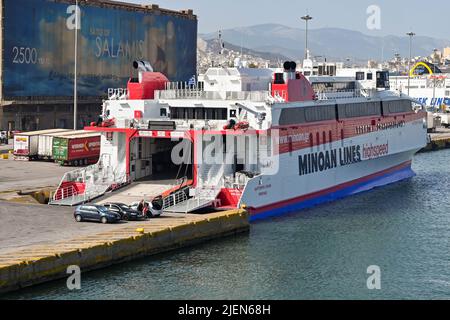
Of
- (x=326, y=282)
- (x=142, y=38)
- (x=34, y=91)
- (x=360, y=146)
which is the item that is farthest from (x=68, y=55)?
(x=326, y=282)

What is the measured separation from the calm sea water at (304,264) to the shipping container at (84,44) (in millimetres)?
56870

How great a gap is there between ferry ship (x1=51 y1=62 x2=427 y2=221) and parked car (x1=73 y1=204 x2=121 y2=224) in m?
4.70

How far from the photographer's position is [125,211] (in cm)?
4516

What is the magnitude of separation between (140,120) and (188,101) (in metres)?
3.40

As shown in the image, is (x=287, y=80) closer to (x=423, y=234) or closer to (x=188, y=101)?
(x=188, y=101)

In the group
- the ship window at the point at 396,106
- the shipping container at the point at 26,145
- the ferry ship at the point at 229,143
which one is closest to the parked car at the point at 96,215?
the ferry ship at the point at 229,143

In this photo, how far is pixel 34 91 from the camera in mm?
103875

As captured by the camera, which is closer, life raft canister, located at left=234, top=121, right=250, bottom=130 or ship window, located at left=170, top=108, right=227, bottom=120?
life raft canister, located at left=234, top=121, right=250, bottom=130

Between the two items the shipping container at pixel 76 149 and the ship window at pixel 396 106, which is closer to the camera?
the ship window at pixel 396 106

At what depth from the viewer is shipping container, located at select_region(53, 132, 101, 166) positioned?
7119 cm

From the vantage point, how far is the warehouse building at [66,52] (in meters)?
101

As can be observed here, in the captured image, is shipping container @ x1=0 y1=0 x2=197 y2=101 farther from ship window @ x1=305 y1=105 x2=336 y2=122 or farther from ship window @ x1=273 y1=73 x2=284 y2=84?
ship window @ x1=273 y1=73 x2=284 y2=84

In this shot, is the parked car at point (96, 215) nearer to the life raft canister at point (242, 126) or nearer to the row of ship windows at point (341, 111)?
the life raft canister at point (242, 126)

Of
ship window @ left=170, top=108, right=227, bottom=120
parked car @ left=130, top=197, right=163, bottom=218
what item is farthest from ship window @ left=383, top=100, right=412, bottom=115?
parked car @ left=130, top=197, right=163, bottom=218
